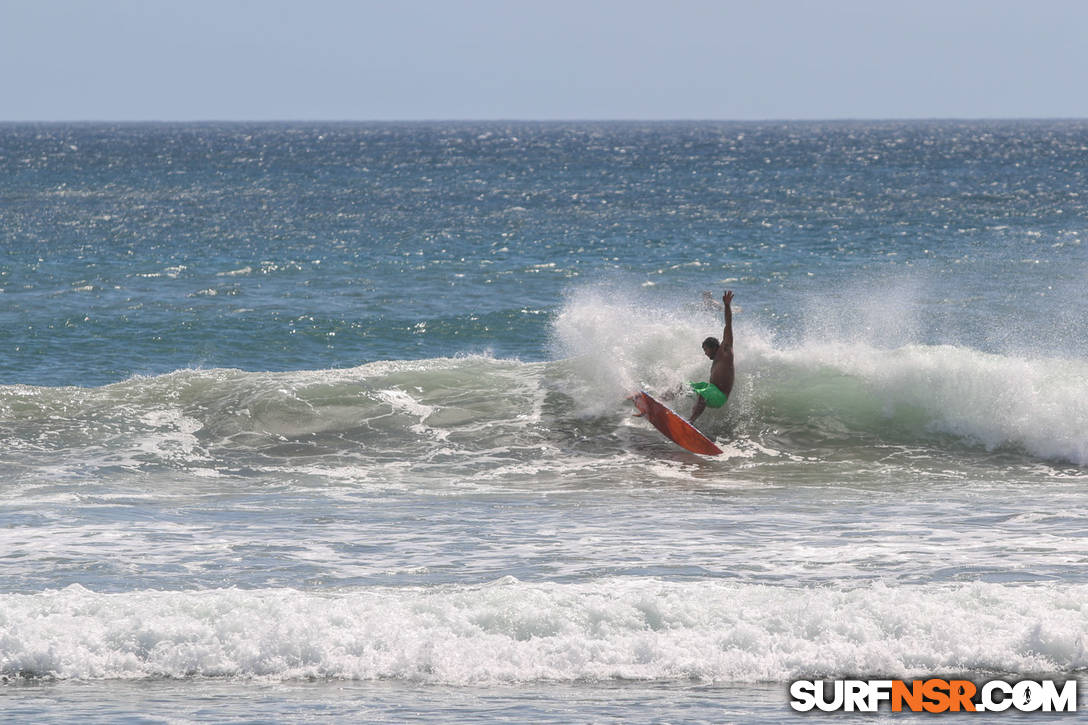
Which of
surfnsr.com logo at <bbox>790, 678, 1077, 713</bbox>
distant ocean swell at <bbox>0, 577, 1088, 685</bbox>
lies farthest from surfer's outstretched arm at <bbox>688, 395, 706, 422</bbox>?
surfnsr.com logo at <bbox>790, 678, 1077, 713</bbox>

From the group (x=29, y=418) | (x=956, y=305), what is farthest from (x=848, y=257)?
(x=29, y=418)

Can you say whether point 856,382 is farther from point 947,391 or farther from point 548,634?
point 548,634

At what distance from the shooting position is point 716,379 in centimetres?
1569

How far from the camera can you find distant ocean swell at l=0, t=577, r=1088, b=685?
319 inches

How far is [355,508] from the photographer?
40.7 ft

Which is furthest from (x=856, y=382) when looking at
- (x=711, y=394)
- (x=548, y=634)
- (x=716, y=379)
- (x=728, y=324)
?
(x=548, y=634)

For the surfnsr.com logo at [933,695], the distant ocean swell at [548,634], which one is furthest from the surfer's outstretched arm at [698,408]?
Result: the surfnsr.com logo at [933,695]

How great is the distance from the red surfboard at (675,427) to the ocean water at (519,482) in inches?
8.7

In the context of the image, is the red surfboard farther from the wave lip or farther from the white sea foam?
the wave lip

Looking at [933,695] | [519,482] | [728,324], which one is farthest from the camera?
[728,324]

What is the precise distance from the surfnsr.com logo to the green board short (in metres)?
7.72

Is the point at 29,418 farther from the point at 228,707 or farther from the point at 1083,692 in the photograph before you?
the point at 1083,692

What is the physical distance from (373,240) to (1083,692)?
32.3m

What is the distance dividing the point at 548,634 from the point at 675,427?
690cm
